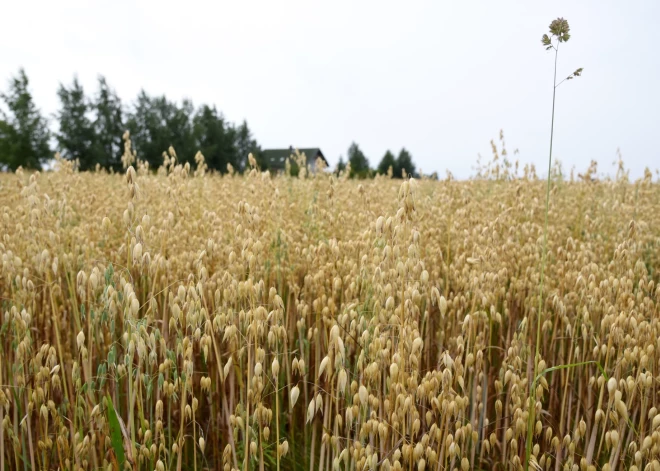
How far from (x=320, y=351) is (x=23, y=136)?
138 feet

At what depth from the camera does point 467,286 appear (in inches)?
95.5

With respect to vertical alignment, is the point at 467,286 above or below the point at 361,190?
below

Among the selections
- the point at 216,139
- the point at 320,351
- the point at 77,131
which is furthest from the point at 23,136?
A: the point at 320,351

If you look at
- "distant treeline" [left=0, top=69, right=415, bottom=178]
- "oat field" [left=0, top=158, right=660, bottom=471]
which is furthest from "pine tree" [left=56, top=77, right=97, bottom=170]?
"oat field" [left=0, top=158, right=660, bottom=471]

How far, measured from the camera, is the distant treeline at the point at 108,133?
1441 inches

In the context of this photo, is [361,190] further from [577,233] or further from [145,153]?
[145,153]

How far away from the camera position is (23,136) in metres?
36.4

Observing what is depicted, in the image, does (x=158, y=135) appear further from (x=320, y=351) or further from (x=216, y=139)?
(x=320, y=351)

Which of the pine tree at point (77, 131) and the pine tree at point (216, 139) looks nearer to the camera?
the pine tree at point (77, 131)

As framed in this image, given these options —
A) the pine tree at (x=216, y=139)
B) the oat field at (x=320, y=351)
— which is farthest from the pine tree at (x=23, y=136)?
the oat field at (x=320, y=351)

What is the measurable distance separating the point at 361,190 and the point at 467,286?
2.48 ft

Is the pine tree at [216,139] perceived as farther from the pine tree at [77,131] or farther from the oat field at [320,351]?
the oat field at [320,351]

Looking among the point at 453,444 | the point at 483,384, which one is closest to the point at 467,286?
the point at 483,384

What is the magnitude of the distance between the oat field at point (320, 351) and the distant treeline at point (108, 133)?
29379 mm
